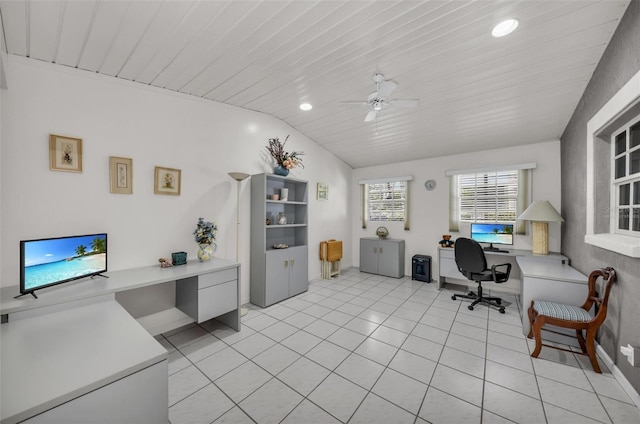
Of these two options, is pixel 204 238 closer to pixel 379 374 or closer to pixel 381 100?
pixel 379 374

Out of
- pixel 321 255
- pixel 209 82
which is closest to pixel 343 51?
pixel 209 82

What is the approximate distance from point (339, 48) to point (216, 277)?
263cm

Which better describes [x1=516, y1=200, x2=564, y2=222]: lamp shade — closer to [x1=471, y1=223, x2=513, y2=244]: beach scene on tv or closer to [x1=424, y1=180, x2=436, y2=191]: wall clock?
[x1=471, y1=223, x2=513, y2=244]: beach scene on tv

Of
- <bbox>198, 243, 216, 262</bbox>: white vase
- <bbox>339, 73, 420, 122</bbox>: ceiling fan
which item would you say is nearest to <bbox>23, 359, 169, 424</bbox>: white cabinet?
<bbox>198, 243, 216, 262</bbox>: white vase

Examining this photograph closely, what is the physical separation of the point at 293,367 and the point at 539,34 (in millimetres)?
3593

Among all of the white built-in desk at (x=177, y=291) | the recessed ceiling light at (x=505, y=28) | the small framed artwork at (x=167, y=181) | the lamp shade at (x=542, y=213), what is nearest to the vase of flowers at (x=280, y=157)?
the small framed artwork at (x=167, y=181)

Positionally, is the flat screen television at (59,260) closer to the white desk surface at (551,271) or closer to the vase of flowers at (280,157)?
the vase of flowers at (280,157)

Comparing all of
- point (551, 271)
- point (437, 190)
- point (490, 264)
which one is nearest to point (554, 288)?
point (551, 271)

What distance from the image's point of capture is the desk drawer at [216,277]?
254 centimetres

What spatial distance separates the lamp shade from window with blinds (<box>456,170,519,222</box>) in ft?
2.37

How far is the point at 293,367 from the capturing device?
2207 millimetres

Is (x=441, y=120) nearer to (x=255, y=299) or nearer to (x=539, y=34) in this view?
(x=539, y=34)

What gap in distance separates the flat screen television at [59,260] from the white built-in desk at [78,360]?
0.09 meters

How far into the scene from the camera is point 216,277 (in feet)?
8.72
